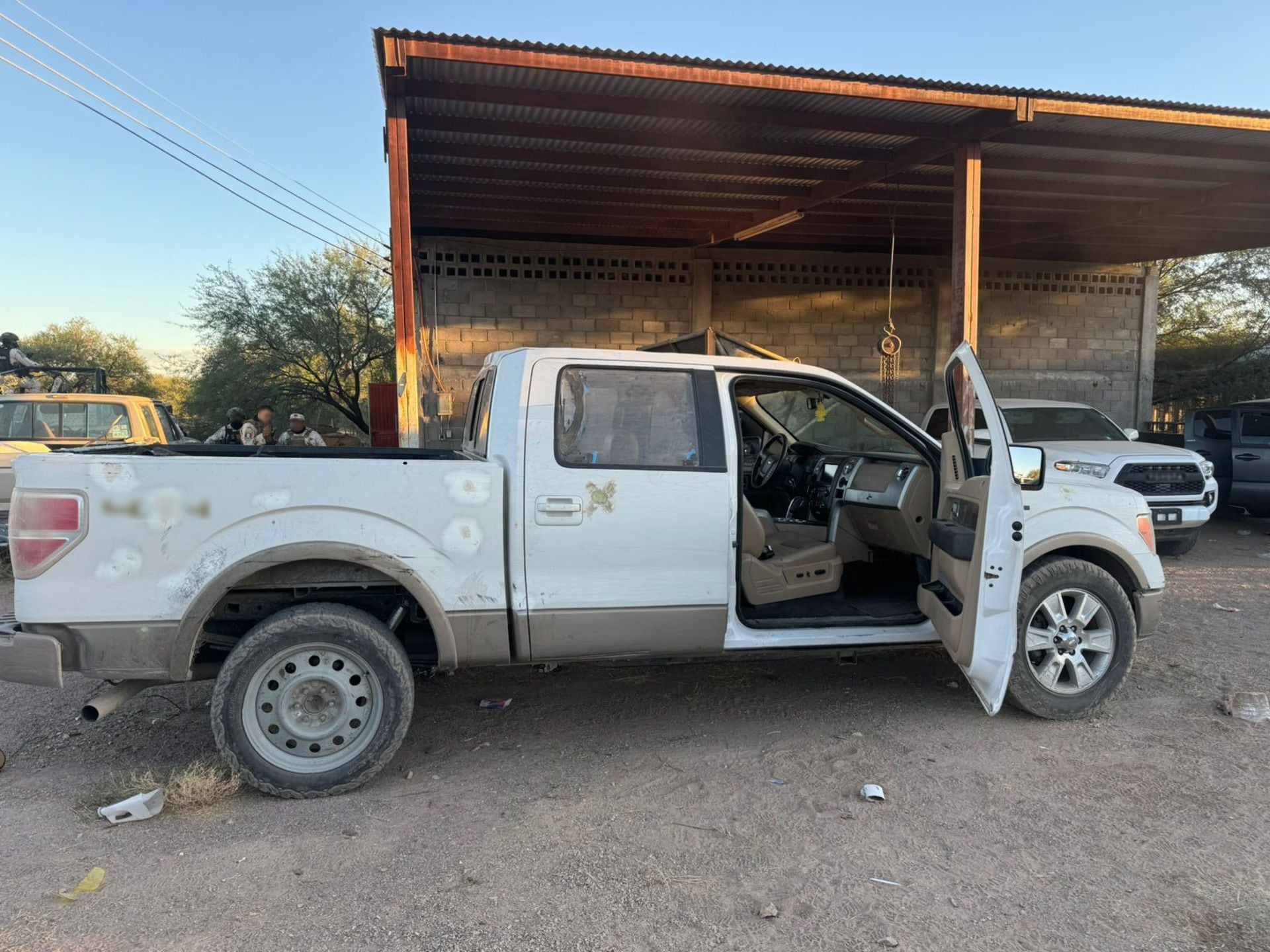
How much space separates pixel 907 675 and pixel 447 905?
3.25 meters

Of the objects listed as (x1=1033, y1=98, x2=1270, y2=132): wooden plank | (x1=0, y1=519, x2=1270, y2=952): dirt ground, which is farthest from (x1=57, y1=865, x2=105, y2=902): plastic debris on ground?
(x1=1033, y1=98, x2=1270, y2=132): wooden plank

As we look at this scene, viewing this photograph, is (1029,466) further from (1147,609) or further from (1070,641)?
(1147,609)

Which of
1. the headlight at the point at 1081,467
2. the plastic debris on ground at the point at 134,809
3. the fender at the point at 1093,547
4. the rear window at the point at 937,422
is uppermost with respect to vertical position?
the rear window at the point at 937,422

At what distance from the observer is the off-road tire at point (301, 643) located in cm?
337

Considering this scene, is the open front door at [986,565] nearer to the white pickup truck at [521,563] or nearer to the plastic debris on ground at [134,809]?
the white pickup truck at [521,563]

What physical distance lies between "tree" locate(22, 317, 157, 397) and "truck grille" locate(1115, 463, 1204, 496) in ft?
92.6

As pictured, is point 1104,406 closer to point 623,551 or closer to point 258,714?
point 623,551

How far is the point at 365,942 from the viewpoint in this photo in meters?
2.54

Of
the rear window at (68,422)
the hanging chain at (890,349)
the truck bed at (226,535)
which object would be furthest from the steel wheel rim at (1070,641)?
the rear window at (68,422)

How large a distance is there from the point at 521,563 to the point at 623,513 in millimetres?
511

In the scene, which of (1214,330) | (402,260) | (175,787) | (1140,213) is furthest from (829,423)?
(1214,330)

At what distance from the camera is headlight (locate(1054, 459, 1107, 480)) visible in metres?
8.38

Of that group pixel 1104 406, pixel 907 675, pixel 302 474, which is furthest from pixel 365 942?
pixel 1104 406

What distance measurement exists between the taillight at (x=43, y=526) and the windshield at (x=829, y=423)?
11.2ft
